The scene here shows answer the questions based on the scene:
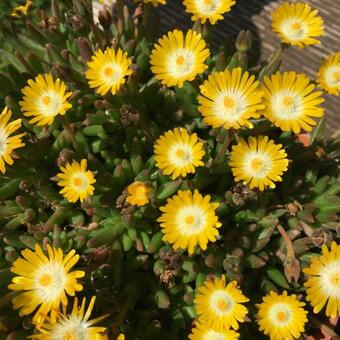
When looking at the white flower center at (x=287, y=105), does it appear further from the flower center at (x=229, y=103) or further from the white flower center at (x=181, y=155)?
the white flower center at (x=181, y=155)

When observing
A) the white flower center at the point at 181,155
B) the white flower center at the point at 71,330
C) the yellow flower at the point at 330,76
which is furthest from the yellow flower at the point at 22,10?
the white flower center at the point at 71,330

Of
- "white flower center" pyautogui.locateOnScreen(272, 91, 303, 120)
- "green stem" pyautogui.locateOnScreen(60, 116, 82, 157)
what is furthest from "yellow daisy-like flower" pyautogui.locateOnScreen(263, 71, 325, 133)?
"green stem" pyautogui.locateOnScreen(60, 116, 82, 157)

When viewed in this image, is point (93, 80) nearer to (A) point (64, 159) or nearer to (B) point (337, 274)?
(A) point (64, 159)

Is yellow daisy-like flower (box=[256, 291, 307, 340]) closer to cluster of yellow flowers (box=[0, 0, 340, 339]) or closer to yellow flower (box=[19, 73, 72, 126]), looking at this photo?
cluster of yellow flowers (box=[0, 0, 340, 339])

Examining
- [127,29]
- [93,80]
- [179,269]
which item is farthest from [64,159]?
[127,29]

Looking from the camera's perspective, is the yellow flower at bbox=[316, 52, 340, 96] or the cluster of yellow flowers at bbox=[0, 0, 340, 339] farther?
the yellow flower at bbox=[316, 52, 340, 96]

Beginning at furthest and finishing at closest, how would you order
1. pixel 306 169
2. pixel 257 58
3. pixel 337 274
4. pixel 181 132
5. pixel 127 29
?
pixel 257 58, pixel 127 29, pixel 306 169, pixel 181 132, pixel 337 274

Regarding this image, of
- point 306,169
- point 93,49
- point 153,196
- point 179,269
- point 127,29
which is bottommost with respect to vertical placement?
point 179,269

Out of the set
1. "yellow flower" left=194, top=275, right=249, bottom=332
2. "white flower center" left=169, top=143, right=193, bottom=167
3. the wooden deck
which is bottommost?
"yellow flower" left=194, top=275, right=249, bottom=332
